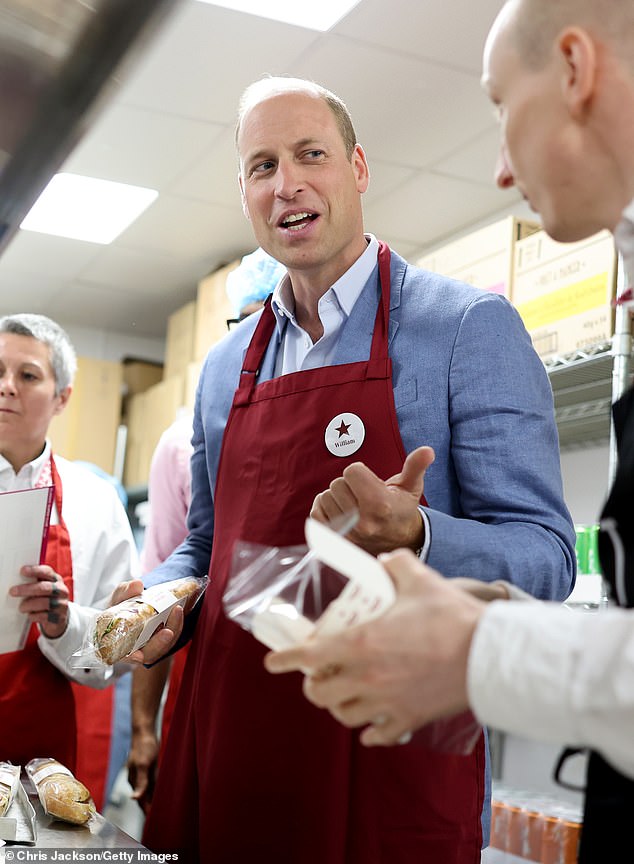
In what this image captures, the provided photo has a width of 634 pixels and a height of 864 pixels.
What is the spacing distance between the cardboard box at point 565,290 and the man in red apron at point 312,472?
43.1 inches

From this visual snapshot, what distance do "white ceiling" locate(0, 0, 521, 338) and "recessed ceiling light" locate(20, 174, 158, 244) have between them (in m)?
0.07

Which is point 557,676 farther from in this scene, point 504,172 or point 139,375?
point 139,375

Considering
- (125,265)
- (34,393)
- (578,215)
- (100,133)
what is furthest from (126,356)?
(578,215)

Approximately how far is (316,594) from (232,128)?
9.67 feet

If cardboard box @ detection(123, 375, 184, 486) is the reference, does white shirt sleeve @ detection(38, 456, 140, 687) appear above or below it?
below

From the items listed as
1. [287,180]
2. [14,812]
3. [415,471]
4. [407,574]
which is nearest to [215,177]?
[287,180]

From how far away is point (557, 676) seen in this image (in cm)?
61

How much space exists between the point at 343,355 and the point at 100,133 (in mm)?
2525

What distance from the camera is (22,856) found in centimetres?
107

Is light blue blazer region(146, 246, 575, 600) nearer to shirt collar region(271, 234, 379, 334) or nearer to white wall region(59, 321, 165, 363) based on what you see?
shirt collar region(271, 234, 379, 334)

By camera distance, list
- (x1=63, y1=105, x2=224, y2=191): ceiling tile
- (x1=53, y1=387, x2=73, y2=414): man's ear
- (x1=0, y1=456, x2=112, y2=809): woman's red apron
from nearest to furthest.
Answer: (x1=0, y1=456, x2=112, y2=809): woman's red apron < (x1=53, y1=387, x2=73, y2=414): man's ear < (x1=63, y1=105, x2=224, y2=191): ceiling tile

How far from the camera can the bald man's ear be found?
791 mm

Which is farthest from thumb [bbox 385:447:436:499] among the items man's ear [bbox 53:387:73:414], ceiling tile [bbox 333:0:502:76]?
ceiling tile [bbox 333:0:502:76]

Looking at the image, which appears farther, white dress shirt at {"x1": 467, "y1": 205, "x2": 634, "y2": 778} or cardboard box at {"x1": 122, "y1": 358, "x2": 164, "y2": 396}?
cardboard box at {"x1": 122, "y1": 358, "x2": 164, "y2": 396}
